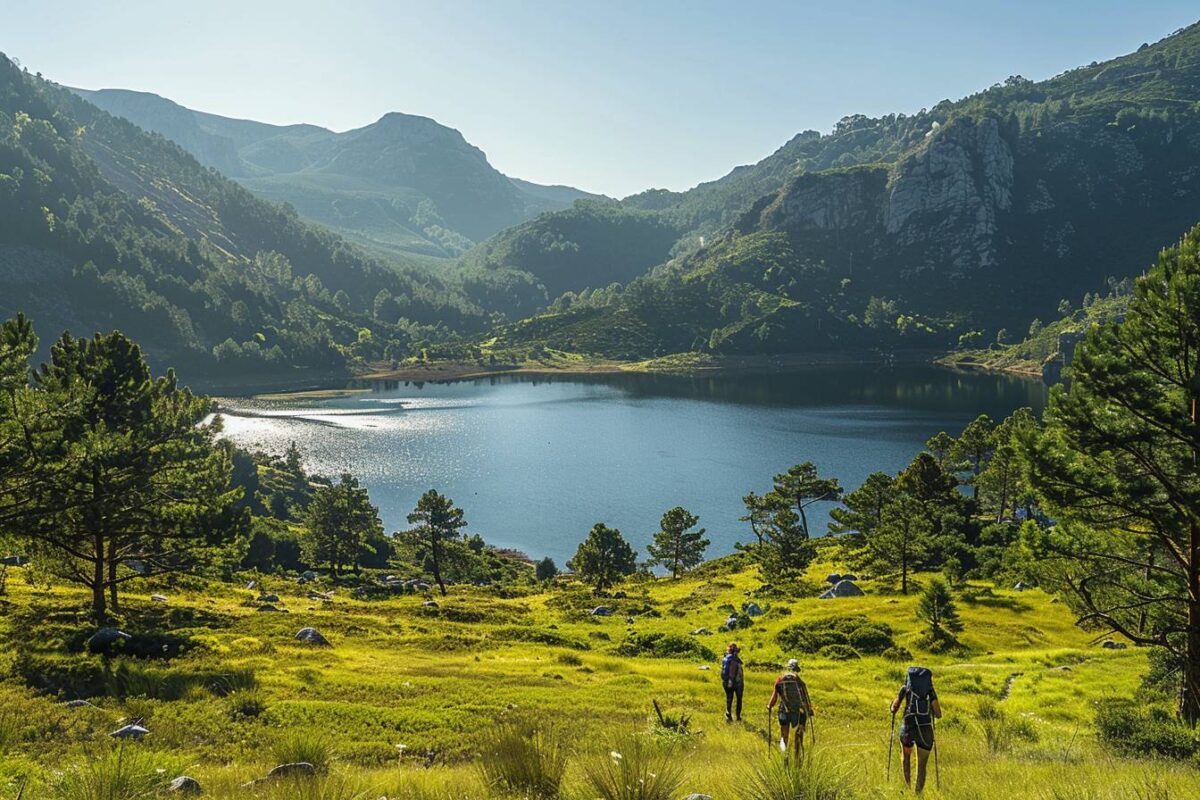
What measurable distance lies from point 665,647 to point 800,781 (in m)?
36.2

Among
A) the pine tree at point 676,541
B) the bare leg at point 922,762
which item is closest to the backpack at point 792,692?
the bare leg at point 922,762

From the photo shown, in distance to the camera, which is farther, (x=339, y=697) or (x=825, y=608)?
(x=825, y=608)

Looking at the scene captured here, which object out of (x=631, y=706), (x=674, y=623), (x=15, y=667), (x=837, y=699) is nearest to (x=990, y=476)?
(x=674, y=623)

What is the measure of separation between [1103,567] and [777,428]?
6134 inches

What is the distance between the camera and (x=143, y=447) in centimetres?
3161

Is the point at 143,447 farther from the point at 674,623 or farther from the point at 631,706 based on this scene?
the point at 674,623

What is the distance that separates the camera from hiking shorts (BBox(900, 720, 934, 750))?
12.8 metres

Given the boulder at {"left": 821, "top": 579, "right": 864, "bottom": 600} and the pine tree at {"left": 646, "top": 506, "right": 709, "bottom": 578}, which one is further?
the pine tree at {"left": 646, "top": 506, "right": 709, "bottom": 578}

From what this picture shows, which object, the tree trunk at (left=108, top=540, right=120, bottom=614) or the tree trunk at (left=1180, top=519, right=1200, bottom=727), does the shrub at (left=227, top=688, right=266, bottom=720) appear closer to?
the tree trunk at (left=108, top=540, right=120, bottom=614)

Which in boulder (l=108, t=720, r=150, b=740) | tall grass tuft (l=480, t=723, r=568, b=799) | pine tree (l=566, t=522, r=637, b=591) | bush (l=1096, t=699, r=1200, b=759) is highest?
tall grass tuft (l=480, t=723, r=568, b=799)

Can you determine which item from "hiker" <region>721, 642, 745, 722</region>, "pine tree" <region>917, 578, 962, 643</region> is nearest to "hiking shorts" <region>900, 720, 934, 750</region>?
"hiker" <region>721, 642, 745, 722</region>

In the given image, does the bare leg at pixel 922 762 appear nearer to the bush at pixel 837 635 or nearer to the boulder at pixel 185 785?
the boulder at pixel 185 785

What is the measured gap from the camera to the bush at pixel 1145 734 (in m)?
16.3

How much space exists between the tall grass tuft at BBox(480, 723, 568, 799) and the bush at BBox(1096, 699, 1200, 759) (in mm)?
14299
